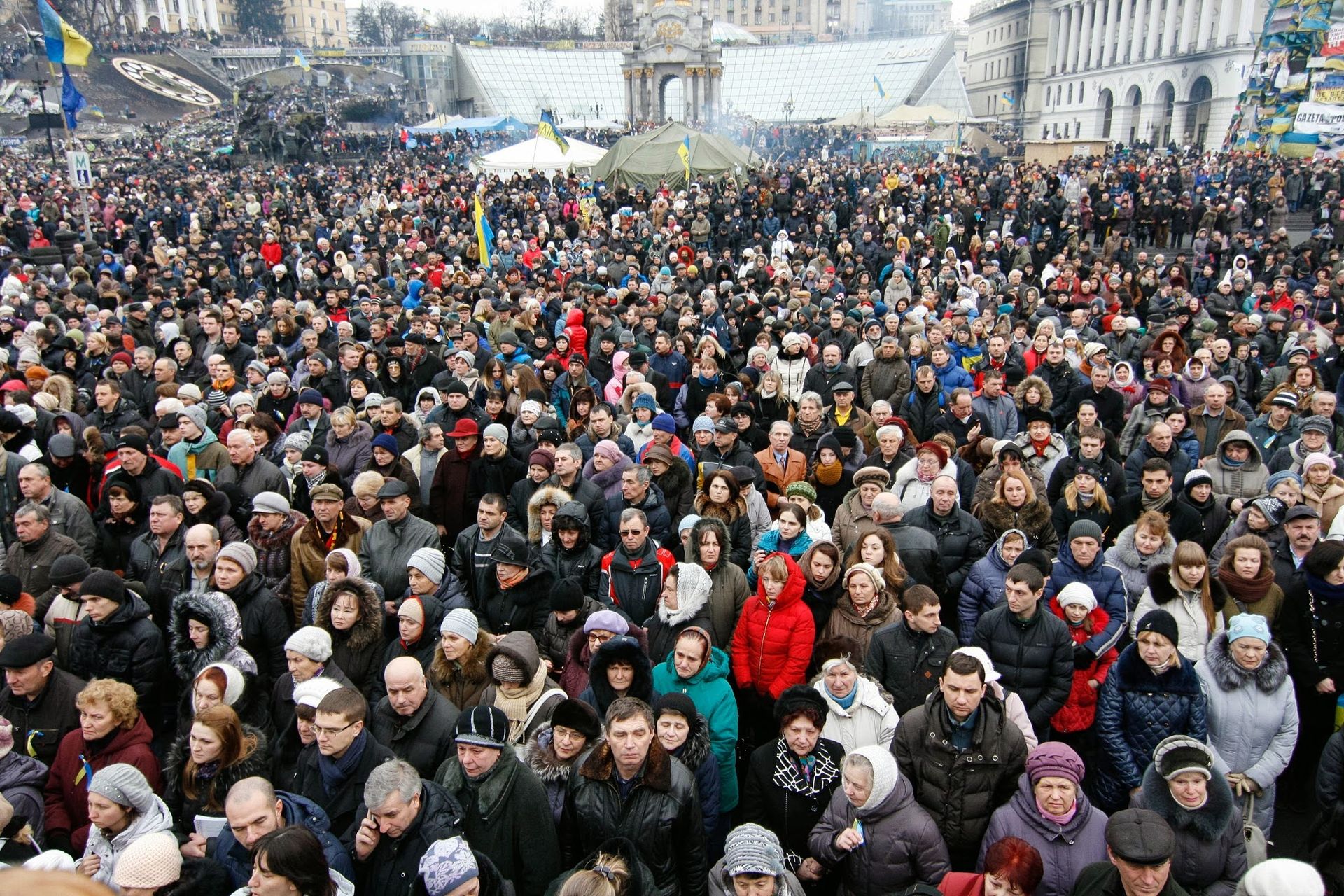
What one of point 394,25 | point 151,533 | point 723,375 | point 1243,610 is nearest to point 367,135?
point 723,375

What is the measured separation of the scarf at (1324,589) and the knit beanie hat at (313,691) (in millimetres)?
4619

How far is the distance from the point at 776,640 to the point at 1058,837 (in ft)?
5.13

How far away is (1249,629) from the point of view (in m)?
3.81

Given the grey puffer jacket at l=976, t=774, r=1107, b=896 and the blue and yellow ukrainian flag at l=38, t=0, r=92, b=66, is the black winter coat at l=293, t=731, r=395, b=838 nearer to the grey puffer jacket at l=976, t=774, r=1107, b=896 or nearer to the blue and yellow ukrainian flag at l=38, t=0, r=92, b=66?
the grey puffer jacket at l=976, t=774, r=1107, b=896

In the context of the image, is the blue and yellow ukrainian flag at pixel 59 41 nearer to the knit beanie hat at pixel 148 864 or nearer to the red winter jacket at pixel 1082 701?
the knit beanie hat at pixel 148 864

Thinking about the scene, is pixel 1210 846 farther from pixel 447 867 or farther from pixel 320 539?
pixel 320 539

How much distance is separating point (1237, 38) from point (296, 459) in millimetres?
54814

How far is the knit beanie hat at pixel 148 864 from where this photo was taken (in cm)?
281

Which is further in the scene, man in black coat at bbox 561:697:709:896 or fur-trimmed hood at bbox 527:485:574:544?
fur-trimmed hood at bbox 527:485:574:544

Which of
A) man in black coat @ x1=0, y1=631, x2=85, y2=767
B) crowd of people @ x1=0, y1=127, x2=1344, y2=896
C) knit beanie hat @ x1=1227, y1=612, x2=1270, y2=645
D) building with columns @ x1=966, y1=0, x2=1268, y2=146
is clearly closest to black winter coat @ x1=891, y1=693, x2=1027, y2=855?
crowd of people @ x1=0, y1=127, x2=1344, y2=896

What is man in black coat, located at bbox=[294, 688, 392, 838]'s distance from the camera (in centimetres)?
336

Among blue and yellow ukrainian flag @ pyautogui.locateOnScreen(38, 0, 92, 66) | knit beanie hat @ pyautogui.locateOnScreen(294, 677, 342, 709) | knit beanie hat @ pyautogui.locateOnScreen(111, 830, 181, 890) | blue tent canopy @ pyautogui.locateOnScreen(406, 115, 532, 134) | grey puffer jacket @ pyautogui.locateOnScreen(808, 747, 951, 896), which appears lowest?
grey puffer jacket @ pyautogui.locateOnScreen(808, 747, 951, 896)

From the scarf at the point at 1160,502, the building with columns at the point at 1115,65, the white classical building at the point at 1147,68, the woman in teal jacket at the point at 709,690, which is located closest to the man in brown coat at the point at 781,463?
the scarf at the point at 1160,502

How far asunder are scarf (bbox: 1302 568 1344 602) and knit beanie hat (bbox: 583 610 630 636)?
3441mm
